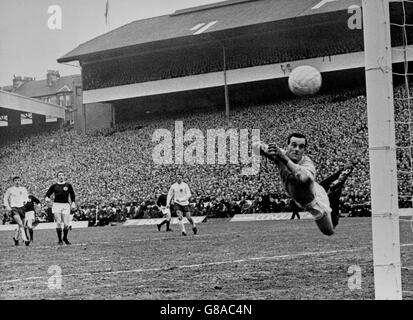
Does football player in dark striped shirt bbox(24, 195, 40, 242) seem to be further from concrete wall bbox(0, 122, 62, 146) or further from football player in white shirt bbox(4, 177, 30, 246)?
concrete wall bbox(0, 122, 62, 146)

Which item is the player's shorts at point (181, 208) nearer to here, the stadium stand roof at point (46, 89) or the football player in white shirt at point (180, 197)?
the football player in white shirt at point (180, 197)

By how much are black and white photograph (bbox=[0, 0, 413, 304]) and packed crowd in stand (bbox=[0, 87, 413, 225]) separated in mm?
47

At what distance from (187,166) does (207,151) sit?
1.82 meters

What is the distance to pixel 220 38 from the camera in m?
14.9

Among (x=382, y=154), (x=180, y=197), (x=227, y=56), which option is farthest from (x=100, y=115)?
(x=382, y=154)

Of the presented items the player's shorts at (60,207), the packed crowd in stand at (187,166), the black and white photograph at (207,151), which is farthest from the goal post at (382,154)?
the player's shorts at (60,207)

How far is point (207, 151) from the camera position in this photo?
30.8 ft

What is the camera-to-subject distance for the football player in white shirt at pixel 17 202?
11298 mm

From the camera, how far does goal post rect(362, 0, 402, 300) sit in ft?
16.6

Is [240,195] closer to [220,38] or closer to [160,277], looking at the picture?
[220,38]

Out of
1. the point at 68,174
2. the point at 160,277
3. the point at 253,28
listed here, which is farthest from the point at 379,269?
the point at 253,28

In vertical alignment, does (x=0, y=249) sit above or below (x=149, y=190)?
below

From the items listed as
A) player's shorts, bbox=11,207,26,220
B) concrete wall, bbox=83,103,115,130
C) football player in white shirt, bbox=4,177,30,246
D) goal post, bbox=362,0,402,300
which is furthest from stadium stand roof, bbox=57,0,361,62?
goal post, bbox=362,0,402,300

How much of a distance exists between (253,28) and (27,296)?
850 centimetres
